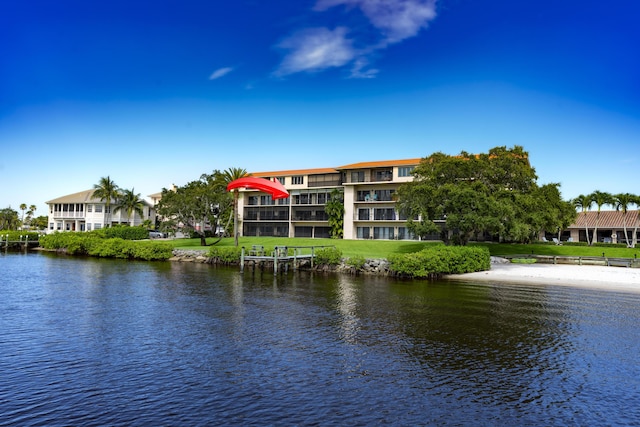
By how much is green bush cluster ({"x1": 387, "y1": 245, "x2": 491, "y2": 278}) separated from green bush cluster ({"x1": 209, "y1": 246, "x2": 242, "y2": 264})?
783 inches

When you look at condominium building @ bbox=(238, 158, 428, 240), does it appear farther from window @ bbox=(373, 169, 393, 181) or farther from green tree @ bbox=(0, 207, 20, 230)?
green tree @ bbox=(0, 207, 20, 230)

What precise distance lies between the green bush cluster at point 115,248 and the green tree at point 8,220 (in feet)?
213

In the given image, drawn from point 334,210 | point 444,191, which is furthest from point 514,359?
point 334,210

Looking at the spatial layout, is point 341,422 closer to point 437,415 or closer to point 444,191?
point 437,415

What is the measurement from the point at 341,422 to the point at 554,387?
7184 mm

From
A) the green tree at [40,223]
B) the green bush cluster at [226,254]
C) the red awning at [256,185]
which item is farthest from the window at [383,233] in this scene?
the green tree at [40,223]

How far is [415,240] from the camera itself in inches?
2635

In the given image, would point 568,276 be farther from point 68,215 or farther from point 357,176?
point 68,215

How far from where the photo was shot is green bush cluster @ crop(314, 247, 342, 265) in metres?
47.4

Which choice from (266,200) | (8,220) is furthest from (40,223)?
(266,200)

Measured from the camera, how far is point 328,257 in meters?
47.7

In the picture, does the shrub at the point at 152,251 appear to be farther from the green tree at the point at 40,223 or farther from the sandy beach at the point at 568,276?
the green tree at the point at 40,223

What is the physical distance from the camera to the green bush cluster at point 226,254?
53906mm

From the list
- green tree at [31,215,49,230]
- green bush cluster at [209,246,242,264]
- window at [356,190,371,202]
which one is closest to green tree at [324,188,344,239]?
window at [356,190,371,202]
